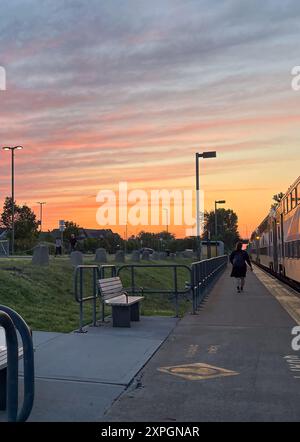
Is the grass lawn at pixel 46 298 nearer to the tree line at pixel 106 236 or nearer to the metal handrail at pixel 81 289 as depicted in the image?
the metal handrail at pixel 81 289

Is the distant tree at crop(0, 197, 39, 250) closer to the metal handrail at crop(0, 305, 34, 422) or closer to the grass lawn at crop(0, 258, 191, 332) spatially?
the grass lawn at crop(0, 258, 191, 332)

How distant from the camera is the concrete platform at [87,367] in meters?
5.00

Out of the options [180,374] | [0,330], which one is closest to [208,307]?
[180,374]

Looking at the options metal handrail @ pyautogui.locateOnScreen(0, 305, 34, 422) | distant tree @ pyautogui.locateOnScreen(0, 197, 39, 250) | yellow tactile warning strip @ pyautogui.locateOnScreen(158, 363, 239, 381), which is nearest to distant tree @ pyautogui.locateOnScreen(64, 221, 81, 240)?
distant tree @ pyautogui.locateOnScreen(0, 197, 39, 250)

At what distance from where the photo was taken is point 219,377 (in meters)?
6.23

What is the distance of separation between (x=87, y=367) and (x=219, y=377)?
5.25ft

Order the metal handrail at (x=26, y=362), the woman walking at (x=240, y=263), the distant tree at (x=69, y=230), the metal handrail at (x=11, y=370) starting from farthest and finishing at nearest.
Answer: the distant tree at (x=69, y=230)
the woman walking at (x=240, y=263)
the metal handrail at (x=26, y=362)
the metal handrail at (x=11, y=370)

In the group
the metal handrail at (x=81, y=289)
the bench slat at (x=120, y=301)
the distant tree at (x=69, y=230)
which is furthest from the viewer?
the distant tree at (x=69, y=230)

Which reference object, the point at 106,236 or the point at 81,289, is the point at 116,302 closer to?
the point at 81,289

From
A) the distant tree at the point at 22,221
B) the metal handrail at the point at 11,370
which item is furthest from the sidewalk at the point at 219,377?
the distant tree at the point at 22,221

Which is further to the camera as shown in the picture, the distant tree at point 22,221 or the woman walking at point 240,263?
the distant tree at point 22,221

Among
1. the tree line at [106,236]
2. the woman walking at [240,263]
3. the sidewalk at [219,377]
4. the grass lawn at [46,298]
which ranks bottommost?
the sidewalk at [219,377]

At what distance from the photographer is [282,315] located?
1170 centimetres

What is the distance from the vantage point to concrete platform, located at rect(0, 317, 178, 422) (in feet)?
16.4
